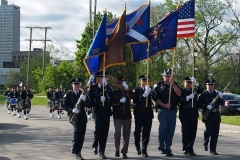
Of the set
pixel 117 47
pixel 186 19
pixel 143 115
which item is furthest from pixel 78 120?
pixel 186 19

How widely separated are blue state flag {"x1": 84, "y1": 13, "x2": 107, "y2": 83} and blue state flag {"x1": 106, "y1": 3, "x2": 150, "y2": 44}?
22.8 inches

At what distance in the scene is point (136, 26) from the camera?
11977 millimetres

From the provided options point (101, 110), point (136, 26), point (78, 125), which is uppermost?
point (136, 26)

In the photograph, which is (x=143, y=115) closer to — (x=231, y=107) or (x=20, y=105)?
(x=20, y=105)

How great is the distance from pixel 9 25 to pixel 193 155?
195 meters

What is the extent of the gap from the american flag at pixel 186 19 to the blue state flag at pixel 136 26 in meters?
0.91

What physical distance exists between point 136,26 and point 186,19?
4.56 feet

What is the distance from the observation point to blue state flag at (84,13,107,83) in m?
11.2

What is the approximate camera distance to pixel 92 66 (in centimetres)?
1145

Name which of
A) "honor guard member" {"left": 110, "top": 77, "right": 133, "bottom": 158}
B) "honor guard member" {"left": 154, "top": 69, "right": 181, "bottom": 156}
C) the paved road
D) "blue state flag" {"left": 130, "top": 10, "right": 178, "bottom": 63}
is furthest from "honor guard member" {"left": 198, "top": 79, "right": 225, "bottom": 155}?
"honor guard member" {"left": 110, "top": 77, "right": 133, "bottom": 158}

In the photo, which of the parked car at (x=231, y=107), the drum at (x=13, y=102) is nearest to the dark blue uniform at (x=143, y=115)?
the parked car at (x=231, y=107)

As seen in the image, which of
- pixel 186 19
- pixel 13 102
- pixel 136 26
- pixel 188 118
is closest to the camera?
pixel 188 118

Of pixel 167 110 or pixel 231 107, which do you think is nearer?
pixel 167 110

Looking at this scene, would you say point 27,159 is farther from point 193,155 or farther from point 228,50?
point 228,50
